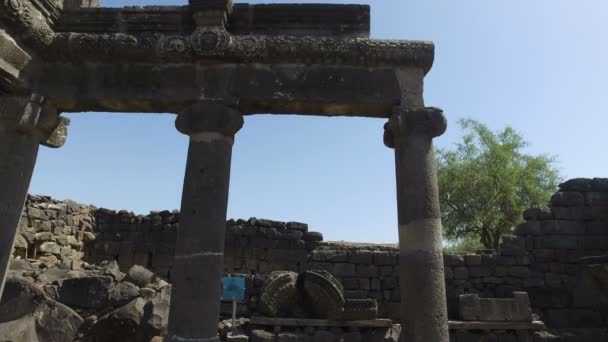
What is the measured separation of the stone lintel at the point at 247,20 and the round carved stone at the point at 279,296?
542cm

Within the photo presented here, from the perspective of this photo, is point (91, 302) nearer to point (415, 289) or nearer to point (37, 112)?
point (37, 112)

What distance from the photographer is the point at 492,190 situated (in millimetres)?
24344

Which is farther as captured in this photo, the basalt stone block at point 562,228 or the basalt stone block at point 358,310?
the basalt stone block at point 562,228

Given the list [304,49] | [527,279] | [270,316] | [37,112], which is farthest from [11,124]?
[527,279]

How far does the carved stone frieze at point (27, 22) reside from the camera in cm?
475

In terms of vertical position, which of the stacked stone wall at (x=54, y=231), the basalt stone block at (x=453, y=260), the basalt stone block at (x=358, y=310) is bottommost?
the basalt stone block at (x=358, y=310)

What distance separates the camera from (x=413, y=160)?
4.86 m

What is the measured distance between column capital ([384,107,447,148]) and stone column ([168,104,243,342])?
1.96 m

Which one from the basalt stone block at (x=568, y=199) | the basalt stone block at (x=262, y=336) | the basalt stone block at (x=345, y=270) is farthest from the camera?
the basalt stone block at (x=345, y=270)

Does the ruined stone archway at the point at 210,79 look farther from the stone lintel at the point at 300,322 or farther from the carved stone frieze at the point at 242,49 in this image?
→ the stone lintel at the point at 300,322

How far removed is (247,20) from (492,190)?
2262 centimetres

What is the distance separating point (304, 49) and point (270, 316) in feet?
18.7

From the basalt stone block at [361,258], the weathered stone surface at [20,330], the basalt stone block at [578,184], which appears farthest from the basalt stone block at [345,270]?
the weathered stone surface at [20,330]

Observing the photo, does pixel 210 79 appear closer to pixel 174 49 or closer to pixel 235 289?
pixel 174 49
